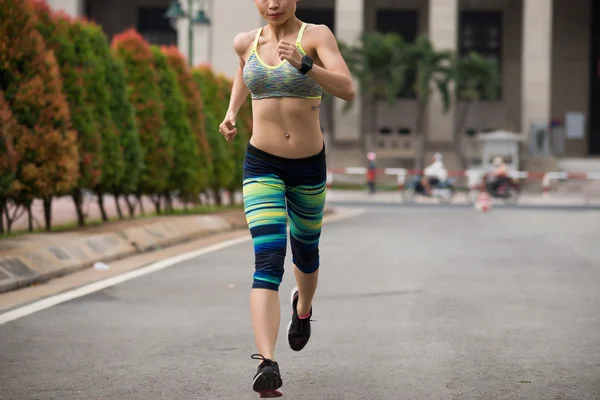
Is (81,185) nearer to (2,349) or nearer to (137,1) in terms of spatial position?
(2,349)

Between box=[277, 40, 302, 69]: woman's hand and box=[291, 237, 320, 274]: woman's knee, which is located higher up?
box=[277, 40, 302, 69]: woman's hand

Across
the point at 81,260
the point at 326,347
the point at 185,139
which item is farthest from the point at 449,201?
the point at 326,347

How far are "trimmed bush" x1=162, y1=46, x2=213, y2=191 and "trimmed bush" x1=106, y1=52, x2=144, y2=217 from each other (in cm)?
339

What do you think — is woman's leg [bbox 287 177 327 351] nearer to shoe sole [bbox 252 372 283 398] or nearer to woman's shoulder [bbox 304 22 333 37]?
woman's shoulder [bbox 304 22 333 37]

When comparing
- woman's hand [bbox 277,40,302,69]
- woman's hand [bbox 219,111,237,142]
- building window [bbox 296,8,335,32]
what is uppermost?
building window [bbox 296,8,335,32]

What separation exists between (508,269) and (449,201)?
23.7m

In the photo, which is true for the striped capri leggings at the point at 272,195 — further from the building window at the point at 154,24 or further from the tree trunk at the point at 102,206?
the building window at the point at 154,24

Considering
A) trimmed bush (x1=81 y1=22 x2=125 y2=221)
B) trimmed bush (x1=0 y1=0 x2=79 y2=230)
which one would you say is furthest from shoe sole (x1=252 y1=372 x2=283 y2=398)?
trimmed bush (x1=81 y1=22 x2=125 y2=221)

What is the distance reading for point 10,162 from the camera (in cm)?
1134

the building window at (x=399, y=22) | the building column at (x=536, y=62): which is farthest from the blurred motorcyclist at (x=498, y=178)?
the building window at (x=399, y=22)

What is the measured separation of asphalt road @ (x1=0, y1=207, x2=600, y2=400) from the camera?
224 inches

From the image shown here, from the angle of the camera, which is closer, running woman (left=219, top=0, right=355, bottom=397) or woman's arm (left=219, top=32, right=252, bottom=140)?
running woman (left=219, top=0, right=355, bottom=397)

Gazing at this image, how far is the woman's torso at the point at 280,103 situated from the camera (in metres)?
5.48

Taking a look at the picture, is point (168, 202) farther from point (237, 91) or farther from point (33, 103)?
point (237, 91)
